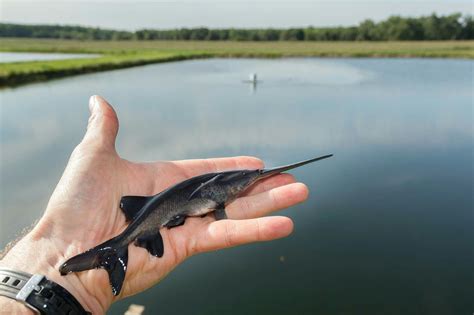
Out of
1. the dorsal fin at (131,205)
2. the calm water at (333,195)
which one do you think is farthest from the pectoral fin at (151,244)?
the calm water at (333,195)

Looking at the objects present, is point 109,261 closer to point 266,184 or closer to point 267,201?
point 267,201

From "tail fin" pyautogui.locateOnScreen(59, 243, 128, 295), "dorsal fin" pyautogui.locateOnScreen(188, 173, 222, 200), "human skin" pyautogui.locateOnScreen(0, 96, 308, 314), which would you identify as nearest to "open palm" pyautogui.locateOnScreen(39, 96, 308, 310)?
"human skin" pyautogui.locateOnScreen(0, 96, 308, 314)

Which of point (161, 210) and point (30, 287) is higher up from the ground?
point (161, 210)

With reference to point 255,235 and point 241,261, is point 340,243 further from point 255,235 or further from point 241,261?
point 255,235

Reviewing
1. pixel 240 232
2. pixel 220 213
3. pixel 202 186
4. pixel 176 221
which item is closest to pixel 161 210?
pixel 176 221

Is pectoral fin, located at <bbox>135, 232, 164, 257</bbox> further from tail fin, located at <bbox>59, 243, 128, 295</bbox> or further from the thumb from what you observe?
the thumb

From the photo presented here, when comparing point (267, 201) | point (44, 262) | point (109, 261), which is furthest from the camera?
point (267, 201)
